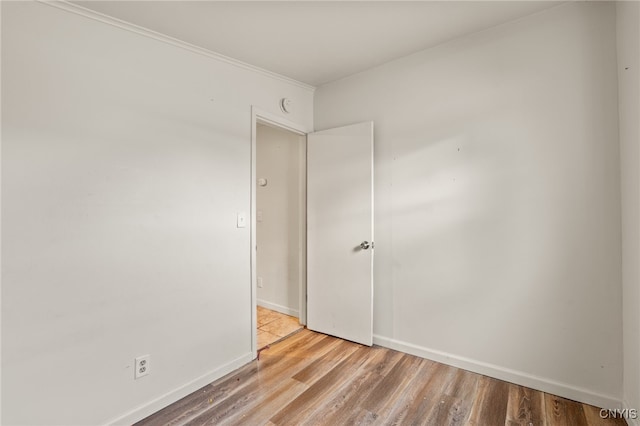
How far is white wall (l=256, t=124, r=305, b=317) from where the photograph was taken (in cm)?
318

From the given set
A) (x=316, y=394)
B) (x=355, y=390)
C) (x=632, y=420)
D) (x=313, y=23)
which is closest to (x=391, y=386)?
(x=355, y=390)

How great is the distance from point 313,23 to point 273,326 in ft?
8.88

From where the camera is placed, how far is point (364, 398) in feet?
6.06

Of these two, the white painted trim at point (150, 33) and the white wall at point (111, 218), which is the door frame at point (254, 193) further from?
the white painted trim at point (150, 33)

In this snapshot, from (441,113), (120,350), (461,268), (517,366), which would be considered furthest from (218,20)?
(517,366)

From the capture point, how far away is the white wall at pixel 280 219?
318cm

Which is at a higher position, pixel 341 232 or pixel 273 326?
pixel 341 232

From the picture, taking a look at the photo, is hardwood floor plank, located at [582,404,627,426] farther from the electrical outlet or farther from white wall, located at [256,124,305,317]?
the electrical outlet

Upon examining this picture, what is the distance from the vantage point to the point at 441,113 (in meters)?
2.23

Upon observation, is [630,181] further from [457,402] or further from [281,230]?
[281,230]

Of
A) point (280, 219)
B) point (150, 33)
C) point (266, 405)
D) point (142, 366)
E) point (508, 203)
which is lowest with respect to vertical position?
point (266, 405)

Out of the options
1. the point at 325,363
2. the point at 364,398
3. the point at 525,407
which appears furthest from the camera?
the point at 325,363

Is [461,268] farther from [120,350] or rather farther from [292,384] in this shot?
[120,350]

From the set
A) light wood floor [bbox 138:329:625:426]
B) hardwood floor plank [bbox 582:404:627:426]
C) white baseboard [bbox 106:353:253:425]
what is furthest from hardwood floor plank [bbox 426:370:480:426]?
white baseboard [bbox 106:353:253:425]
